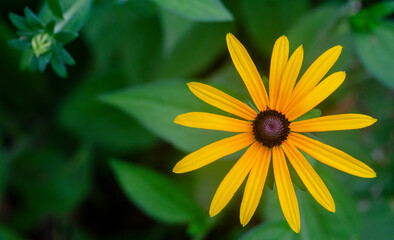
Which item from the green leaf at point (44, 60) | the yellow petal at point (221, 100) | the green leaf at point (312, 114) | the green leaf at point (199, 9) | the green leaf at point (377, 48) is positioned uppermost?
the green leaf at point (44, 60)

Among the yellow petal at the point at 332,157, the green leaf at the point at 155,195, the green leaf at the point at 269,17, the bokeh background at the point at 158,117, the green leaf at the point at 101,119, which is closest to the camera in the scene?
the yellow petal at the point at 332,157

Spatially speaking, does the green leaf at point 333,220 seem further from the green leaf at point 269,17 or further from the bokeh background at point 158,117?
the green leaf at point 269,17

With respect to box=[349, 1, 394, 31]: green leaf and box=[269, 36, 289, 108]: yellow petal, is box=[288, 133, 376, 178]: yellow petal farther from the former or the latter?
box=[349, 1, 394, 31]: green leaf

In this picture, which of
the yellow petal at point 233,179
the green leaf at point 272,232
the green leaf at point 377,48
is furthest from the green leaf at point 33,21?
the green leaf at point 377,48

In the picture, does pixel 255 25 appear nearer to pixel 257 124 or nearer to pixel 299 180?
pixel 257 124

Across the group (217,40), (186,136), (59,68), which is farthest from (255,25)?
(59,68)

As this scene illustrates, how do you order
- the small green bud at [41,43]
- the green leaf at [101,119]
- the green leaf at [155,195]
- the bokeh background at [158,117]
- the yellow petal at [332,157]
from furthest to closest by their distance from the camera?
1. the green leaf at [101,119]
2. the green leaf at [155,195]
3. the bokeh background at [158,117]
4. the small green bud at [41,43]
5. the yellow petal at [332,157]

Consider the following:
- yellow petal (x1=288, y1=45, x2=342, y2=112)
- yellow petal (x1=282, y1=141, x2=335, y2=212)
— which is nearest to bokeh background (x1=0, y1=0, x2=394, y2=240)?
yellow petal (x1=282, y1=141, x2=335, y2=212)

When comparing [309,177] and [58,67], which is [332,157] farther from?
[58,67]
